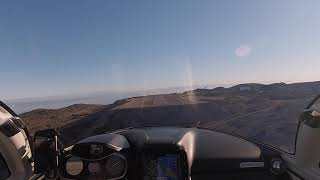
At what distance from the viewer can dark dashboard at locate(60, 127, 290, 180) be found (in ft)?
12.9

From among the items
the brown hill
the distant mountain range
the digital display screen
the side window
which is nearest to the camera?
the digital display screen

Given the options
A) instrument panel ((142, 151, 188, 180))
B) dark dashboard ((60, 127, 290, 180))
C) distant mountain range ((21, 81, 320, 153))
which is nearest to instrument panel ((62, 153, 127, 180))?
dark dashboard ((60, 127, 290, 180))

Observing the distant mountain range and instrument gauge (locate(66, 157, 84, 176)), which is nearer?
instrument gauge (locate(66, 157, 84, 176))

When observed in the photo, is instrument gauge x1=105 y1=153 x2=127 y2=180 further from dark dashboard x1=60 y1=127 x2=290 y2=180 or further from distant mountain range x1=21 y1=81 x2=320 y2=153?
distant mountain range x1=21 y1=81 x2=320 y2=153

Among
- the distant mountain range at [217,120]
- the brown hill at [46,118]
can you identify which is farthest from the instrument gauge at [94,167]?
the brown hill at [46,118]

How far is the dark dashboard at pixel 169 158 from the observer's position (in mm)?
3936

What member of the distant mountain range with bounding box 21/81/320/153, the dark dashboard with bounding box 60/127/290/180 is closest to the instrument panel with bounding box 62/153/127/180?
the dark dashboard with bounding box 60/127/290/180

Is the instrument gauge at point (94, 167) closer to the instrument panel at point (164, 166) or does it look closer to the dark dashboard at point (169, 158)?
the dark dashboard at point (169, 158)

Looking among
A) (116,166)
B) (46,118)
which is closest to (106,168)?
(116,166)

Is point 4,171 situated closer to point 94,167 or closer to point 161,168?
point 94,167

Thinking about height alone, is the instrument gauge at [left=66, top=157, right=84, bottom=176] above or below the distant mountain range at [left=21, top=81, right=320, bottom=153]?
above

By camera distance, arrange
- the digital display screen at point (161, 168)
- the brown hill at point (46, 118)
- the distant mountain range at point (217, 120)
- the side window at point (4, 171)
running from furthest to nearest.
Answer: the brown hill at point (46, 118), the distant mountain range at point (217, 120), the side window at point (4, 171), the digital display screen at point (161, 168)

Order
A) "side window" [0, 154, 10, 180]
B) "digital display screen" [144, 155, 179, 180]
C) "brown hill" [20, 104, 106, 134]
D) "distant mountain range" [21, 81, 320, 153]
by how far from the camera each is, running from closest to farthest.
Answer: "digital display screen" [144, 155, 179, 180] < "side window" [0, 154, 10, 180] < "distant mountain range" [21, 81, 320, 153] < "brown hill" [20, 104, 106, 134]

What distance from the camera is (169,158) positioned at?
3.93m
